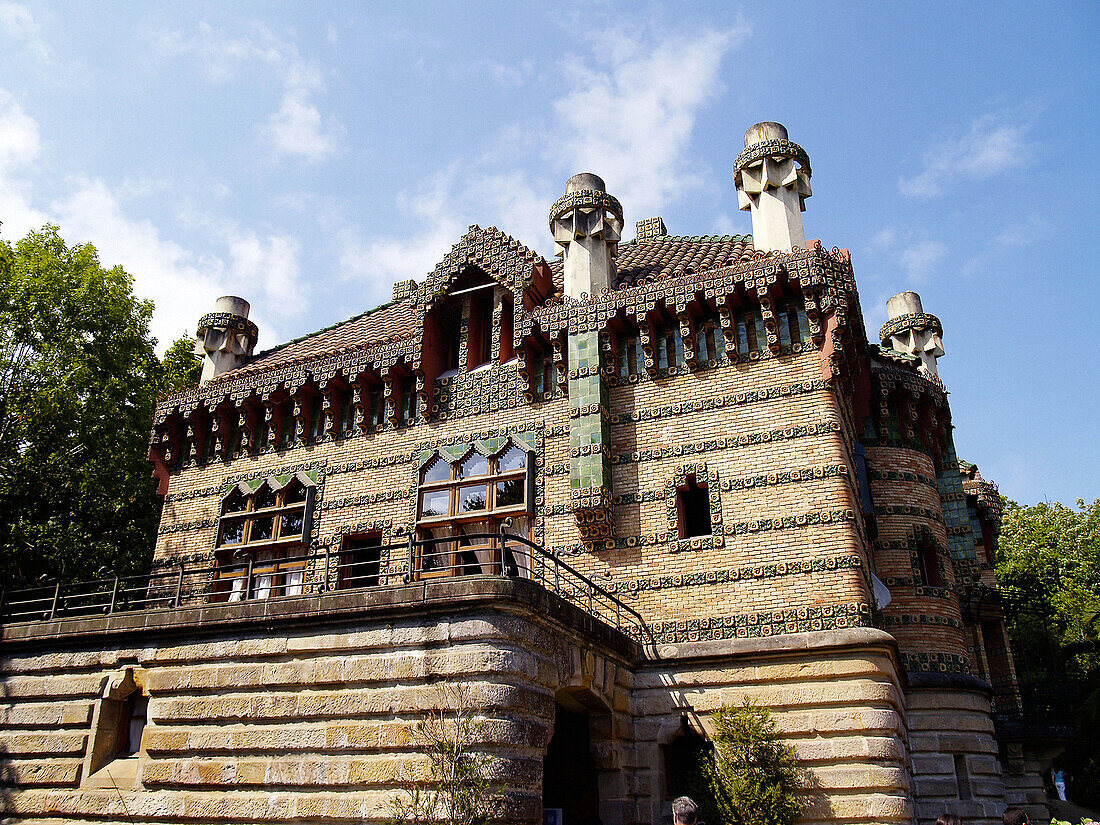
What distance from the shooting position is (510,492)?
16.8 meters

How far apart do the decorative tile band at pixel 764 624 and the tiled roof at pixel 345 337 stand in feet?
30.8

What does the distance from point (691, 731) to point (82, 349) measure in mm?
18569

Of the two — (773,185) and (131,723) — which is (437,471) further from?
(773,185)

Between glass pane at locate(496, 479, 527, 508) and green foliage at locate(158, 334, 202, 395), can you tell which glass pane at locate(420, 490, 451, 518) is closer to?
glass pane at locate(496, 479, 527, 508)

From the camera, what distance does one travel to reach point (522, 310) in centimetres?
1780

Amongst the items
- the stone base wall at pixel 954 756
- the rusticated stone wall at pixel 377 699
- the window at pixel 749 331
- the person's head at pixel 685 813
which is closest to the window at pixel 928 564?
the stone base wall at pixel 954 756

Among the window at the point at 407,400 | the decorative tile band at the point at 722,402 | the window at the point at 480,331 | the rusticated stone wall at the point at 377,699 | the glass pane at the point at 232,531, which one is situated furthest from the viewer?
the glass pane at the point at 232,531

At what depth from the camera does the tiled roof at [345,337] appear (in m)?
21.0

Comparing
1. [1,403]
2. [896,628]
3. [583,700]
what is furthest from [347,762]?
[1,403]

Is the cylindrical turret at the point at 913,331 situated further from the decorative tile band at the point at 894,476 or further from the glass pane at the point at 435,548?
the glass pane at the point at 435,548

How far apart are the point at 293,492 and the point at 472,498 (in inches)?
182

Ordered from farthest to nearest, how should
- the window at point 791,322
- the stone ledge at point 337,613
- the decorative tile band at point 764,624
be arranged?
the window at point 791,322 → the decorative tile band at point 764,624 → the stone ledge at point 337,613

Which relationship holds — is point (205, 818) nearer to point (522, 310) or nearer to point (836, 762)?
point (836, 762)

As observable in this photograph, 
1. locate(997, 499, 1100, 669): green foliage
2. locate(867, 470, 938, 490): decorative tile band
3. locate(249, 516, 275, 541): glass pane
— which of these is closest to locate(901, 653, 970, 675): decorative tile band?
locate(867, 470, 938, 490): decorative tile band
